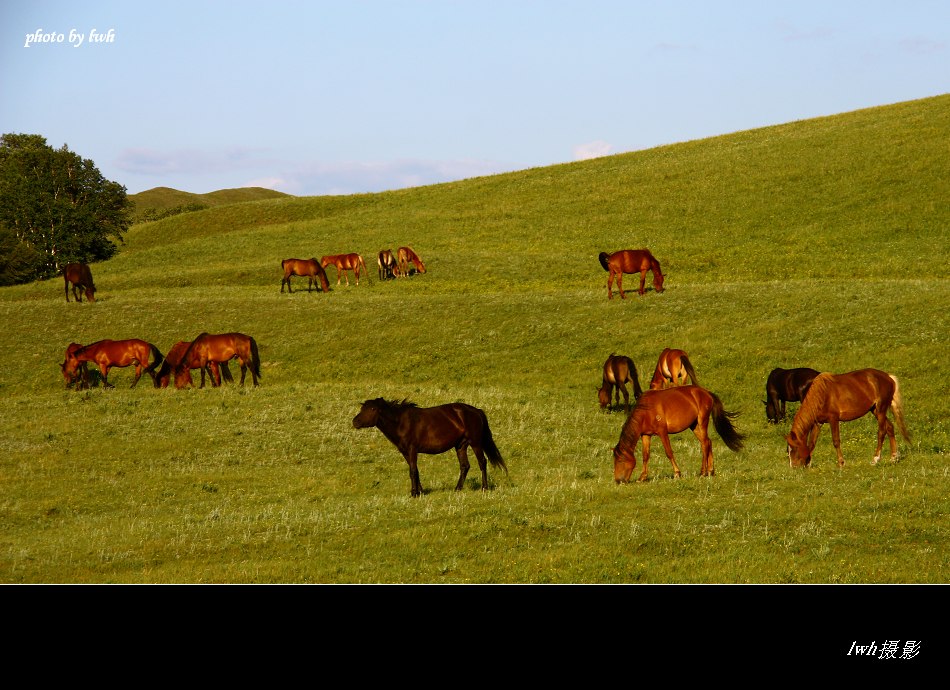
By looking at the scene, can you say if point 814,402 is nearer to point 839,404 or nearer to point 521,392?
point 839,404

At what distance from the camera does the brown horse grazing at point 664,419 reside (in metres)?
17.0

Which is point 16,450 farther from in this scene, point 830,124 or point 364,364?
point 830,124

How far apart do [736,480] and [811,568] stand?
4.95 meters

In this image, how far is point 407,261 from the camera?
55.0 m

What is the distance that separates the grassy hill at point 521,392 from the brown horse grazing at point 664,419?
63 centimetres

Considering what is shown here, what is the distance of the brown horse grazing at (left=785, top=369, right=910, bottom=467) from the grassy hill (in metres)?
0.86

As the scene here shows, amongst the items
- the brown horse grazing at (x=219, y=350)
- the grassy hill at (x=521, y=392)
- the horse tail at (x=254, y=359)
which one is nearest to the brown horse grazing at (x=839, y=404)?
the grassy hill at (x=521, y=392)

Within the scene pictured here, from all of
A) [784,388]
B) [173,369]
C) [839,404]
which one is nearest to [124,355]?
[173,369]

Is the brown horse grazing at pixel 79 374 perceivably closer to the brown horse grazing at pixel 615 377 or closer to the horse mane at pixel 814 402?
the brown horse grazing at pixel 615 377

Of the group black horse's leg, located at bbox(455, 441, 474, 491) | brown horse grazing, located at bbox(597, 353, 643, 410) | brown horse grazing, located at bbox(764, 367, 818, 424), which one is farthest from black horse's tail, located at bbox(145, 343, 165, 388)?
brown horse grazing, located at bbox(764, 367, 818, 424)

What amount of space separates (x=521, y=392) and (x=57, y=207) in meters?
64.9

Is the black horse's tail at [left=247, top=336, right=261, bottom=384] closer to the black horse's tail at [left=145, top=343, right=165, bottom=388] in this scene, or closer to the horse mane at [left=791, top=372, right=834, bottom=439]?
the black horse's tail at [left=145, top=343, right=165, bottom=388]

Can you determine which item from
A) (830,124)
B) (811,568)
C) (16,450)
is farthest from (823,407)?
(830,124)

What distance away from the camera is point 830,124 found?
8488 cm
